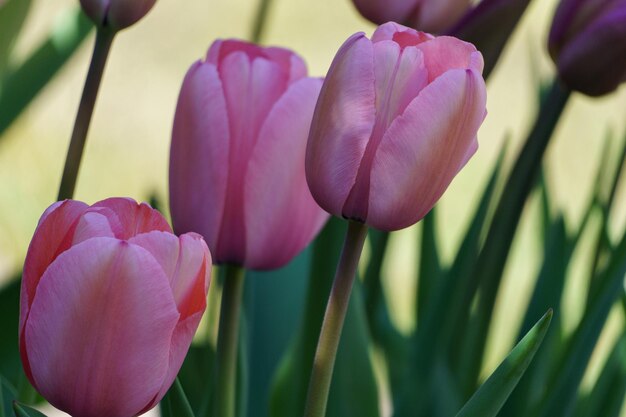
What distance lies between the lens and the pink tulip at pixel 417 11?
1.55ft

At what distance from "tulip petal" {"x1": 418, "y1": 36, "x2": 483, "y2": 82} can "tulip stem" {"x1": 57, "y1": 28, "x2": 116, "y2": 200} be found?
104 mm

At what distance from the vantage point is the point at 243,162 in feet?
Answer: 1.24

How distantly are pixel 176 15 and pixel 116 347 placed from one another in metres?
2.58

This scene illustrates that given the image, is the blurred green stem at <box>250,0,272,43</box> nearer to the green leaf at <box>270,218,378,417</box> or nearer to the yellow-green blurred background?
the green leaf at <box>270,218,378,417</box>

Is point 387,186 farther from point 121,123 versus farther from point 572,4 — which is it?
point 121,123

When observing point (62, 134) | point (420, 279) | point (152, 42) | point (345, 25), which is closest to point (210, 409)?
point (420, 279)

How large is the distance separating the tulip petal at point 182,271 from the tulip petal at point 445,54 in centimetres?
8

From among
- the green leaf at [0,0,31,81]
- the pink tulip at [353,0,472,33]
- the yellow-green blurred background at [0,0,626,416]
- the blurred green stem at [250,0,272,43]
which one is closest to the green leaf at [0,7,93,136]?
the green leaf at [0,0,31,81]

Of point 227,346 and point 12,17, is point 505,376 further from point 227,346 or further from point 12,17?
point 12,17

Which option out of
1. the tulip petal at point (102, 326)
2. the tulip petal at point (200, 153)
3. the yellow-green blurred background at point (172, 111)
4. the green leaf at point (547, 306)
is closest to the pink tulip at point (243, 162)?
the tulip petal at point (200, 153)

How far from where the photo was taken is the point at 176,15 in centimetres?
279

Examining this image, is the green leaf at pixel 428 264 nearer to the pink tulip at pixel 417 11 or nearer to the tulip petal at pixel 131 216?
the pink tulip at pixel 417 11

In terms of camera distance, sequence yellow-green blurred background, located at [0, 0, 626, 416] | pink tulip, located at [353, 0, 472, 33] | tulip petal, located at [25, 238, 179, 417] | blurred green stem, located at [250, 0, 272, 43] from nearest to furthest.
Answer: tulip petal, located at [25, 238, 179, 417] < pink tulip, located at [353, 0, 472, 33] < blurred green stem, located at [250, 0, 272, 43] < yellow-green blurred background, located at [0, 0, 626, 416]

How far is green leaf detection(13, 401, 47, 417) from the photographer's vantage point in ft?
0.95
